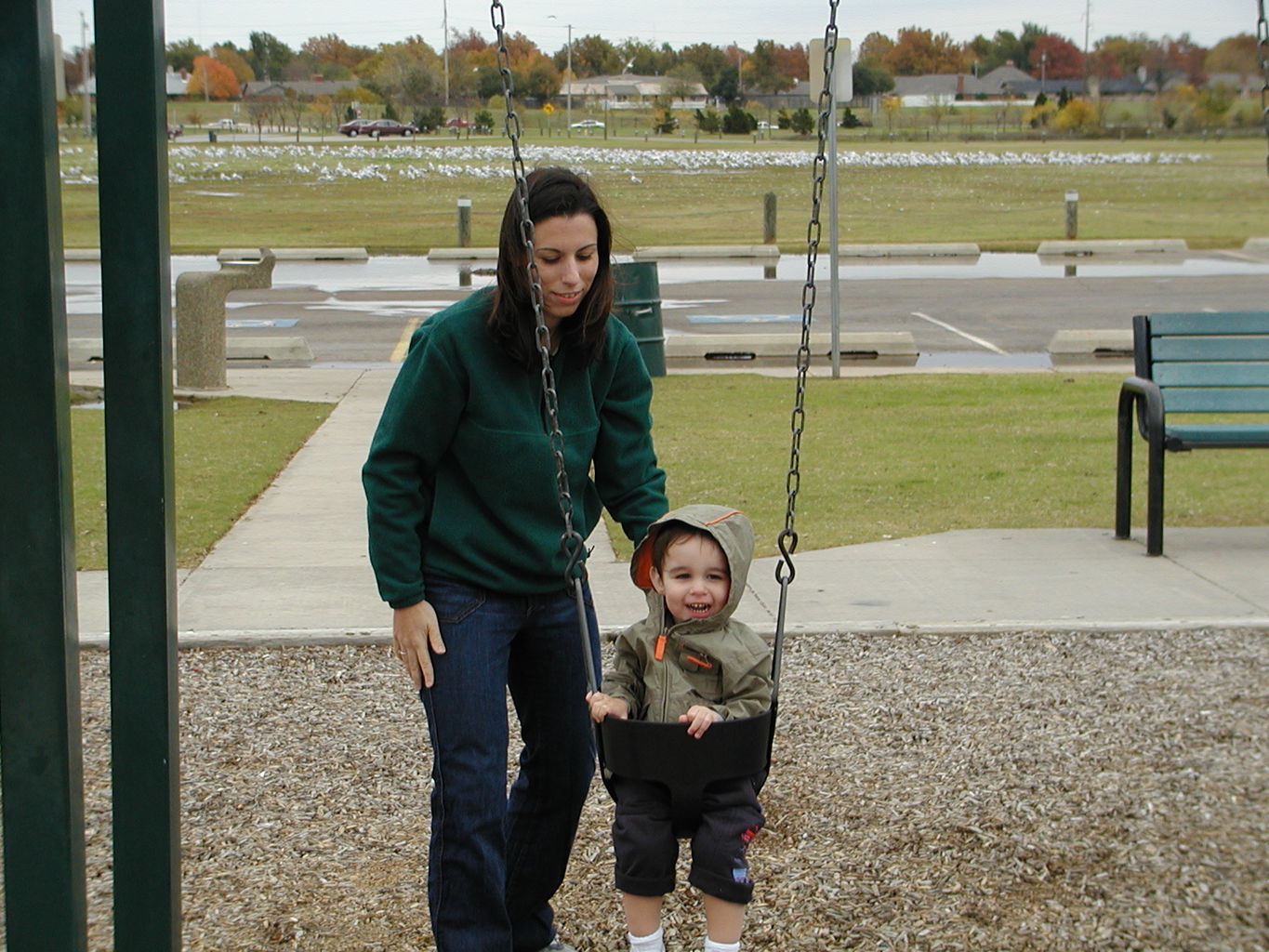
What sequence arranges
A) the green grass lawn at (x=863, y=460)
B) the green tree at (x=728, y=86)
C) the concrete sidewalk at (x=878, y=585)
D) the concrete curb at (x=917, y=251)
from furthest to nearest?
1. the concrete curb at (x=917, y=251)
2. the green tree at (x=728, y=86)
3. the green grass lawn at (x=863, y=460)
4. the concrete sidewalk at (x=878, y=585)

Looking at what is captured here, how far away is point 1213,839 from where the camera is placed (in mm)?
4051

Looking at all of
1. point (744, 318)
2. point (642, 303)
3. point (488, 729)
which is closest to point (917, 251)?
point (744, 318)

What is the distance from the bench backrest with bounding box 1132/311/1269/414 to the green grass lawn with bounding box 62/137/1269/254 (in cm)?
2033

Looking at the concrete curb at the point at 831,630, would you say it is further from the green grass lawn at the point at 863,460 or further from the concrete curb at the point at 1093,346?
the concrete curb at the point at 1093,346

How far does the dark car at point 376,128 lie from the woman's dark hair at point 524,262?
968 inches

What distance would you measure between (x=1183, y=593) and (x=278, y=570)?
12.7 ft

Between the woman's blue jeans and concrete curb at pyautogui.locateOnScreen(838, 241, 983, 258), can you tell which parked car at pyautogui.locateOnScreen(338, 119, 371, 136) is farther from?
the woman's blue jeans

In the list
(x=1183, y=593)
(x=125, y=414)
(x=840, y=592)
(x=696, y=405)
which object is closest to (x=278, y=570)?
(x=840, y=592)

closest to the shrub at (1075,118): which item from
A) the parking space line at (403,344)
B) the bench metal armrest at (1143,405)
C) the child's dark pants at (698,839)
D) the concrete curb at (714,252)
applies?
the concrete curb at (714,252)

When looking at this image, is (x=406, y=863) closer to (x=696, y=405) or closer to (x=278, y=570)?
(x=278, y=570)

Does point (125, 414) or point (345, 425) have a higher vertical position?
point (125, 414)

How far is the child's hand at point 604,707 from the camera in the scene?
2865 mm

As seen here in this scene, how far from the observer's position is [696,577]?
2.90 m

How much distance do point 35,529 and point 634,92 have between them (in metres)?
18.3
